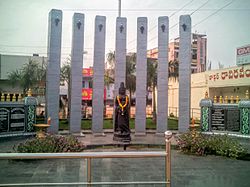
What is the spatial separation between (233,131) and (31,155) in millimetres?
12873

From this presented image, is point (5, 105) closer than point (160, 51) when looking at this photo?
Yes

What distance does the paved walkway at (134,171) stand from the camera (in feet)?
21.2

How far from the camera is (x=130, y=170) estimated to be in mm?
7426

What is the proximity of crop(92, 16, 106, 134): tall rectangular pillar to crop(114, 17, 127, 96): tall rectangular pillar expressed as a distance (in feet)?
2.73

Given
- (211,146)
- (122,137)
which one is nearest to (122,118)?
(122,137)

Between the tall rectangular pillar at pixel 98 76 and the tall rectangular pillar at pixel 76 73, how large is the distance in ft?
2.69

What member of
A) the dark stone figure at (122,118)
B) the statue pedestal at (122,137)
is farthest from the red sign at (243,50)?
the statue pedestal at (122,137)

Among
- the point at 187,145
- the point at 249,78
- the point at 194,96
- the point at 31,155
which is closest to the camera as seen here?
the point at 31,155

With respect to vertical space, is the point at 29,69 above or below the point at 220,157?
above

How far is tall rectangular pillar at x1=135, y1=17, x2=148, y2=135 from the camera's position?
49.7 feet

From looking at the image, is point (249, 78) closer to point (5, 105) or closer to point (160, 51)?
point (160, 51)

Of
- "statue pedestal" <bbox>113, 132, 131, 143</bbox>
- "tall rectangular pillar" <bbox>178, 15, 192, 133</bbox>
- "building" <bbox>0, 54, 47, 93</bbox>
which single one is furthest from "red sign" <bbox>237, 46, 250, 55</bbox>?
"building" <bbox>0, 54, 47, 93</bbox>

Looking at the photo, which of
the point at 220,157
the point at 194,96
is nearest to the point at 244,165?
the point at 220,157

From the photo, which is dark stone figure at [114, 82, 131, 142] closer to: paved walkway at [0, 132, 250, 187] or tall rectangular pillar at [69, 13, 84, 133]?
tall rectangular pillar at [69, 13, 84, 133]
